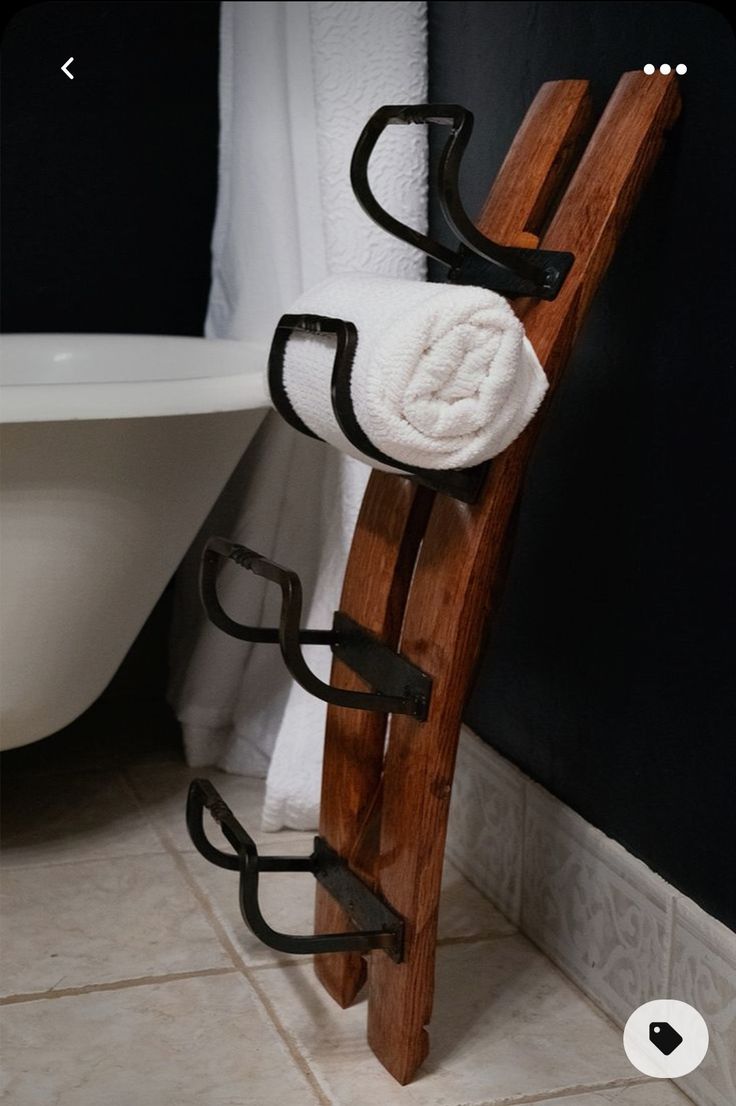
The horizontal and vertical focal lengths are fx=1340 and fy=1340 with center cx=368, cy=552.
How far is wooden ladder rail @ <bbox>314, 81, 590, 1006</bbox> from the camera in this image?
3.67 ft

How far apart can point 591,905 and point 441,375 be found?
0.59 metres

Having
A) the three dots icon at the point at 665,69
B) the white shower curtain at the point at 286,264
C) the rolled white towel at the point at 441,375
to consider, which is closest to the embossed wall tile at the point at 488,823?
the white shower curtain at the point at 286,264

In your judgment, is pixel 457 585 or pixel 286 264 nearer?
pixel 457 585

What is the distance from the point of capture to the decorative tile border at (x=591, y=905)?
1099 millimetres

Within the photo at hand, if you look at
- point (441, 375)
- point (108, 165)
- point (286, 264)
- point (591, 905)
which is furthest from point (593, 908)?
point (108, 165)

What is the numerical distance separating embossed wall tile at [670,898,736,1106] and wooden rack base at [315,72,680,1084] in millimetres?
213

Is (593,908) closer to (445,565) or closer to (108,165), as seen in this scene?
(445,565)

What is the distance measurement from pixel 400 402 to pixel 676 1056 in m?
0.61

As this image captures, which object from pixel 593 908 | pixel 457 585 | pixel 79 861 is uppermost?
pixel 457 585

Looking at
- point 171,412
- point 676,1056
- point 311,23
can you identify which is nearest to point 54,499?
point 171,412

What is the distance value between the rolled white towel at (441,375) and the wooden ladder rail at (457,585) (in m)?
0.07

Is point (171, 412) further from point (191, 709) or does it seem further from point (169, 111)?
point (169, 111)

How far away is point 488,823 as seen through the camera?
4.91 feet

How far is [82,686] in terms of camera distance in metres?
1.56
